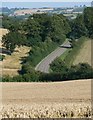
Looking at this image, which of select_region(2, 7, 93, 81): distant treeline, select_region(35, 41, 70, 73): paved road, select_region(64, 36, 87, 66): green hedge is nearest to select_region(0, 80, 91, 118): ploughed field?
select_region(35, 41, 70, 73): paved road

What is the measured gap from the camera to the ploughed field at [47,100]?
14.8 metres

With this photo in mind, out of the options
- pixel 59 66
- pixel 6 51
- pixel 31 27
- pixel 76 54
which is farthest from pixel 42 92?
pixel 31 27

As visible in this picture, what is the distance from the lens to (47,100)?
806 inches

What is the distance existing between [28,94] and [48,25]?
56047 mm

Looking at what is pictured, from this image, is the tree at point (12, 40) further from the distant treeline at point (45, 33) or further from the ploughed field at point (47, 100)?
the ploughed field at point (47, 100)

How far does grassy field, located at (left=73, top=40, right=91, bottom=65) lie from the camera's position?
54406mm

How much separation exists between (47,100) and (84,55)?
39867mm

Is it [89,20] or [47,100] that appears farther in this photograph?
[89,20]

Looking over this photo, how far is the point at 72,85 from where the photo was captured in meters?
26.5

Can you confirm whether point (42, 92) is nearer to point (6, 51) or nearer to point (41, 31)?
point (6, 51)

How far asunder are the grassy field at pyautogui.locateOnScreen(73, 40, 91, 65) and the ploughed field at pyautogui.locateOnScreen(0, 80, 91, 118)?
1052 inches

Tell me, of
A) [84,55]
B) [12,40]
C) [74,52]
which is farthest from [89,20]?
[84,55]

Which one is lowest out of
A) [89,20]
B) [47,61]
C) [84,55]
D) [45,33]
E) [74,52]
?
[47,61]

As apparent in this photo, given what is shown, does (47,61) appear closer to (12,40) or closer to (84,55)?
(84,55)
